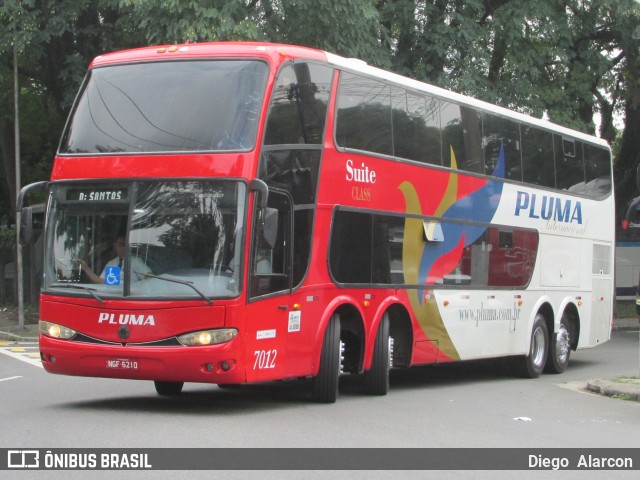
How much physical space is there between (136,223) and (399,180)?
4.30 m

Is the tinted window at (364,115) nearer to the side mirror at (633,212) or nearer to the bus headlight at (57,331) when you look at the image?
the bus headlight at (57,331)

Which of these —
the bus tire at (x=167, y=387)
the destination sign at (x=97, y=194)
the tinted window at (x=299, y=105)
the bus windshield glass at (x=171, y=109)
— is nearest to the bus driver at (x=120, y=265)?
the destination sign at (x=97, y=194)

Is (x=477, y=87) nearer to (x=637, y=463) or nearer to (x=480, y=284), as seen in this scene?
(x=480, y=284)

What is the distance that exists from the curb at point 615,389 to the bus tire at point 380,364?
11.5 ft

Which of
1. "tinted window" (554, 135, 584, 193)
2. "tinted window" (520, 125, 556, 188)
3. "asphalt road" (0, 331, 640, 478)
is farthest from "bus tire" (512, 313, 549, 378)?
"tinted window" (554, 135, 584, 193)

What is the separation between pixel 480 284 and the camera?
16.6 metres

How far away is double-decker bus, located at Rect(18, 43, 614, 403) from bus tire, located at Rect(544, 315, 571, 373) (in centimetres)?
396

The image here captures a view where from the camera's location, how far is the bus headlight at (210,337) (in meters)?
11.0

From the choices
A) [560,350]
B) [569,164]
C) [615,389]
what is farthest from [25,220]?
[569,164]

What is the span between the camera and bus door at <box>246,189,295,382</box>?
11.3 meters

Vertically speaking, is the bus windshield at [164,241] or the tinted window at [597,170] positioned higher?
the tinted window at [597,170]

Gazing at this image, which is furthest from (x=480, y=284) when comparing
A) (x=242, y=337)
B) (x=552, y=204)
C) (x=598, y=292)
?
(x=242, y=337)

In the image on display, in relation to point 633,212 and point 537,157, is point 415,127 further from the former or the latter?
point 537,157

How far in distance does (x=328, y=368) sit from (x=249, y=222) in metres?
2.37
